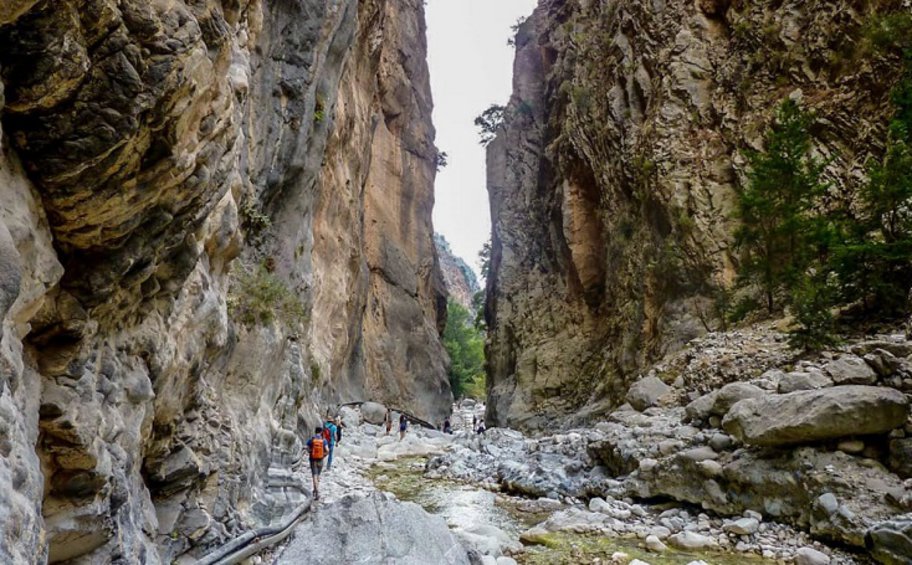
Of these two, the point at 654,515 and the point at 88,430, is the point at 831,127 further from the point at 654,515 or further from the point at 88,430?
the point at 88,430

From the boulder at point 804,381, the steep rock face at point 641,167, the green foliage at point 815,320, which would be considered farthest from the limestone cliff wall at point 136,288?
the steep rock face at point 641,167

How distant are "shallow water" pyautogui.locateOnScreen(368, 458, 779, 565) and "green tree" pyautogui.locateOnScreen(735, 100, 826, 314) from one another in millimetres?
7775

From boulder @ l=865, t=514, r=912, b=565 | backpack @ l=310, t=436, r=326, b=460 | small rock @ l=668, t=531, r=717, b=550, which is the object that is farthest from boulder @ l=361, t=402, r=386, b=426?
boulder @ l=865, t=514, r=912, b=565

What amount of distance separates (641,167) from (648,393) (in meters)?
9.29

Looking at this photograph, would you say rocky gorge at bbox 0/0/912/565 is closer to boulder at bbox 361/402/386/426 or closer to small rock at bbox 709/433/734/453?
small rock at bbox 709/433/734/453

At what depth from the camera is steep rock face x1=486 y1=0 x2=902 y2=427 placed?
14531 millimetres

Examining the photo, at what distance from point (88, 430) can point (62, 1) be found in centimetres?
276

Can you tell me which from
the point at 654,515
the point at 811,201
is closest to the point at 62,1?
the point at 654,515

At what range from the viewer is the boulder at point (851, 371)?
7.09 meters

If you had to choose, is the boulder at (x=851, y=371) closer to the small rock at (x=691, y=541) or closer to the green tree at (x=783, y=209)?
the small rock at (x=691, y=541)

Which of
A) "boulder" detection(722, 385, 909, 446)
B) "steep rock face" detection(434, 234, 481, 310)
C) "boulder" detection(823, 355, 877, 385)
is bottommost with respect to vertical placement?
"boulder" detection(722, 385, 909, 446)

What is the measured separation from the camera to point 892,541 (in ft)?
16.9

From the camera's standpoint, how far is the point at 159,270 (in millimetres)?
5023

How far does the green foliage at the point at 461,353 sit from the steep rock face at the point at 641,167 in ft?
45.1
